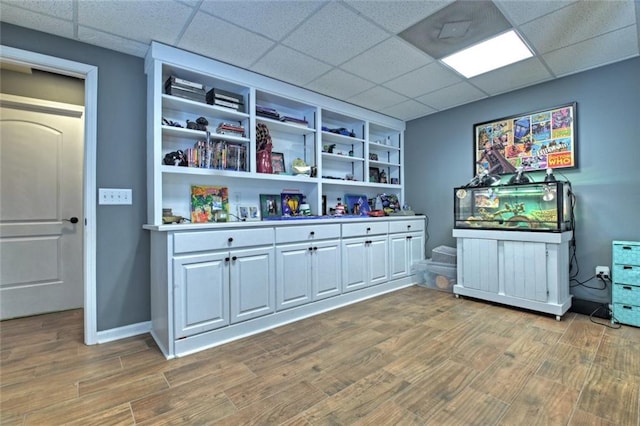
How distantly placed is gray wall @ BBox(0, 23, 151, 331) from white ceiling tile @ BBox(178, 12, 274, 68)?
628 millimetres

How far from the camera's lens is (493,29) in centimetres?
223

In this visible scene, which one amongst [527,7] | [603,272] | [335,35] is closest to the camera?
[527,7]

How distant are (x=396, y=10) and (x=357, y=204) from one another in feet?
8.10

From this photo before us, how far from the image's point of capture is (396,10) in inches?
79.0

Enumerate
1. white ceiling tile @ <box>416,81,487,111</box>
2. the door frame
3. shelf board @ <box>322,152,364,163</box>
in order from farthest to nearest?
1. shelf board @ <box>322,152,364,163</box>
2. white ceiling tile @ <box>416,81,487,111</box>
3. the door frame

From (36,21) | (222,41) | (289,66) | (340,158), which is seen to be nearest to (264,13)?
(222,41)

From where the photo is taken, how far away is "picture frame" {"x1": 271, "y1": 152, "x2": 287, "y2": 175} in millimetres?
3195

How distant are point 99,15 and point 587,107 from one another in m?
4.32

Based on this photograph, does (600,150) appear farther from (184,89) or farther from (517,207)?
(184,89)

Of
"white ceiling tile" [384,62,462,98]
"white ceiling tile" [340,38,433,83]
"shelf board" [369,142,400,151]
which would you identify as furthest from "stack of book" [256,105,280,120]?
"shelf board" [369,142,400,151]

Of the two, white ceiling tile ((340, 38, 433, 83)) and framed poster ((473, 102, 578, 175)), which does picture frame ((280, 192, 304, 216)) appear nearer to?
white ceiling tile ((340, 38, 433, 83))

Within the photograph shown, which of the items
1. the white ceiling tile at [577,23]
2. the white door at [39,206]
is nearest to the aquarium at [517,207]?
the white ceiling tile at [577,23]

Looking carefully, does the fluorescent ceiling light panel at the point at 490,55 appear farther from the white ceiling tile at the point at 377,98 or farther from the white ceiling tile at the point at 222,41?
the white ceiling tile at the point at 222,41

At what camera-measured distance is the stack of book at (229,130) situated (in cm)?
276
